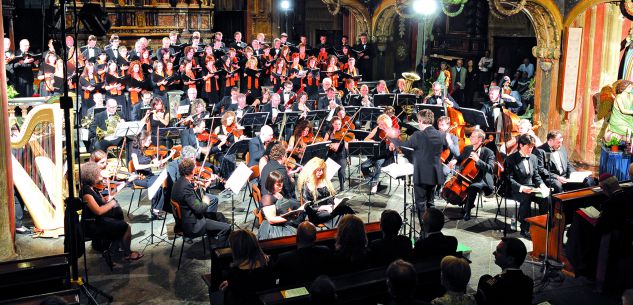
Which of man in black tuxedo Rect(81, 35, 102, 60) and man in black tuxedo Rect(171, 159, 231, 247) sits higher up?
man in black tuxedo Rect(81, 35, 102, 60)

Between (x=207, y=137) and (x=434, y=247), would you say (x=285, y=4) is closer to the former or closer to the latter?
(x=207, y=137)

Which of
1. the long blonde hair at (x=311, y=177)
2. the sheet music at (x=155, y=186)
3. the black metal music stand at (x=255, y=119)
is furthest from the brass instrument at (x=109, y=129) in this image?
the long blonde hair at (x=311, y=177)

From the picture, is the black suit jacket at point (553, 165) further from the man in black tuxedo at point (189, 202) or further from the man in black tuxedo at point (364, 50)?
the man in black tuxedo at point (364, 50)

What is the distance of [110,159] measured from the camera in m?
13.1

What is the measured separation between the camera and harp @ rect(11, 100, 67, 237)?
326 inches

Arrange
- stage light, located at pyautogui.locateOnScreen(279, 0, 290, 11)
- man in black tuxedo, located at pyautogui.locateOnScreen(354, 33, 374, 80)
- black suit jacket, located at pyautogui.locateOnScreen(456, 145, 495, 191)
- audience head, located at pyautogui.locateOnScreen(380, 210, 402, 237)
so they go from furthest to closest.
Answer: stage light, located at pyautogui.locateOnScreen(279, 0, 290, 11)
man in black tuxedo, located at pyautogui.locateOnScreen(354, 33, 374, 80)
black suit jacket, located at pyautogui.locateOnScreen(456, 145, 495, 191)
audience head, located at pyautogui.locateOnScreen(380, 210, 402, 237)

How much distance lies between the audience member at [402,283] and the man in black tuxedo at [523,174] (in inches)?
190

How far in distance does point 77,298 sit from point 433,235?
10.2 ft

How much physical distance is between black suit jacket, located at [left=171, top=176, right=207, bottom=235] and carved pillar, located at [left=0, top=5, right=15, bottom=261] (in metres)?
1.75

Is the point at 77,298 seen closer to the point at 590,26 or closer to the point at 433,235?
the point at 433,235

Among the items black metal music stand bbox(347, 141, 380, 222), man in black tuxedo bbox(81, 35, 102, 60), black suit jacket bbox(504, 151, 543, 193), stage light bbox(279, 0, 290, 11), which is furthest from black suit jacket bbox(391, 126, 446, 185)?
stage light bbox(279, 0, 290, 11)

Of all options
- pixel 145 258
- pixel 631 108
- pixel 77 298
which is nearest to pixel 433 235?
pixel 77 298

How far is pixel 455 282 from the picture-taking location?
16.8 feet

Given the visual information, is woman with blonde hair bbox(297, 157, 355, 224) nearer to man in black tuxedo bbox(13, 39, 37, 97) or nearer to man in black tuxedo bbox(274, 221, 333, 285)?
man in black tuxedo bbox(274, 221, 333, 285)
